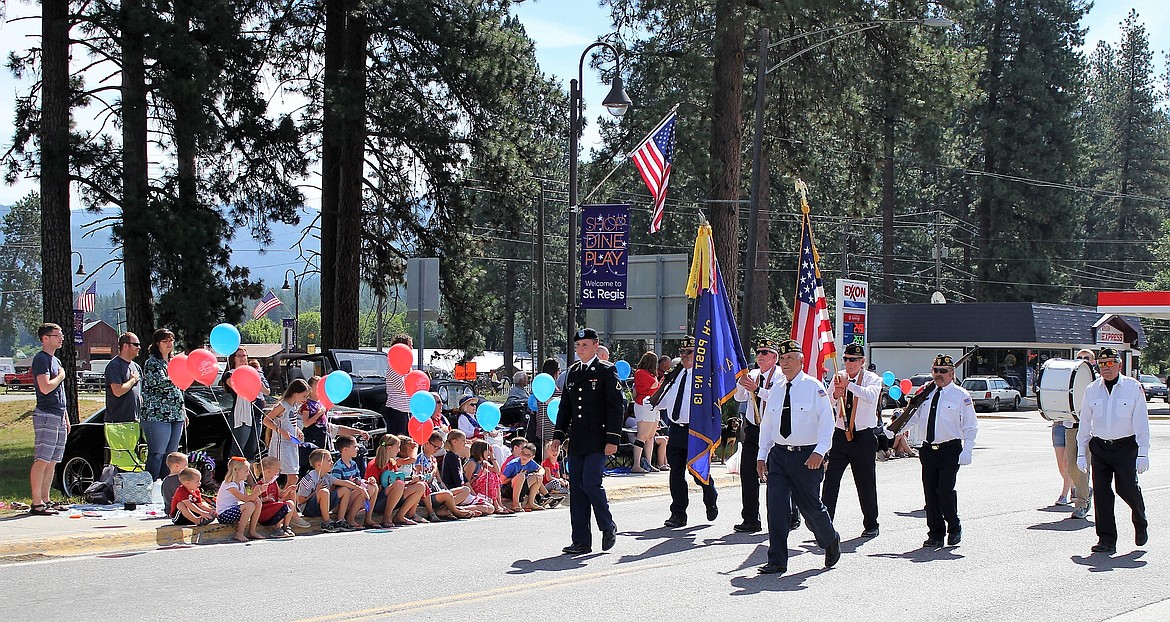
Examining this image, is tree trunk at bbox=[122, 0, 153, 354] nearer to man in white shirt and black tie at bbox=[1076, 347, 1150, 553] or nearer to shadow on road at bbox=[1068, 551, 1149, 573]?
man in white shirt and black tie at bbox=[1076, 347, 1150, 553]

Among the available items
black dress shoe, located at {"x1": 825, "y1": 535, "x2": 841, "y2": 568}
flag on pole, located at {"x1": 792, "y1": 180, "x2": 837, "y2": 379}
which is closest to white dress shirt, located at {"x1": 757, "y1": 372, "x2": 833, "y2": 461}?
black dress shoe, located at {"x1": 825, "y1": 535, "x2": 841, "y2": 568}

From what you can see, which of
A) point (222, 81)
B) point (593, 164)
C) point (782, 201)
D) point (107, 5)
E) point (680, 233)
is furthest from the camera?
Result: point (782, 201)

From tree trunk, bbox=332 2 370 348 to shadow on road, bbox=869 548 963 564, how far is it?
55.2 feet

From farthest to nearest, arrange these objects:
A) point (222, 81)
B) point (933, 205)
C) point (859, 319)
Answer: point (933, 205) → point (859, 319) → point (222, 81)

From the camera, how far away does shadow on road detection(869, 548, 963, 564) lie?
415 inches

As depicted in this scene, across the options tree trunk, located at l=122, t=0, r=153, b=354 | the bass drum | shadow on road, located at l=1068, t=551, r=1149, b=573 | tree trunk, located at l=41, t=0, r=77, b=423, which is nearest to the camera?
shadow on road, located at l=1068, t=551, r=1149, b=573

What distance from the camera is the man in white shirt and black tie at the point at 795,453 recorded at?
960cm

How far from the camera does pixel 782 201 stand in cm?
6041

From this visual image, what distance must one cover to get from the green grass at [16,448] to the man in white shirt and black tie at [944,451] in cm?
957

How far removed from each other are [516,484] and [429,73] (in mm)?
13739

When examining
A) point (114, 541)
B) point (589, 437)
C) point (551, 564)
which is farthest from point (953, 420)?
point (114, 541)

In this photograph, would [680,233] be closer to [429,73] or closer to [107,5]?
[429,73]

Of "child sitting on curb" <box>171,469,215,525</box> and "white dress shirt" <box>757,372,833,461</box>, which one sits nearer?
"white dress shirt" <box>757,372,833,461</box>

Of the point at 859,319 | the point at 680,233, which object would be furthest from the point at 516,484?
the point at 680,233
